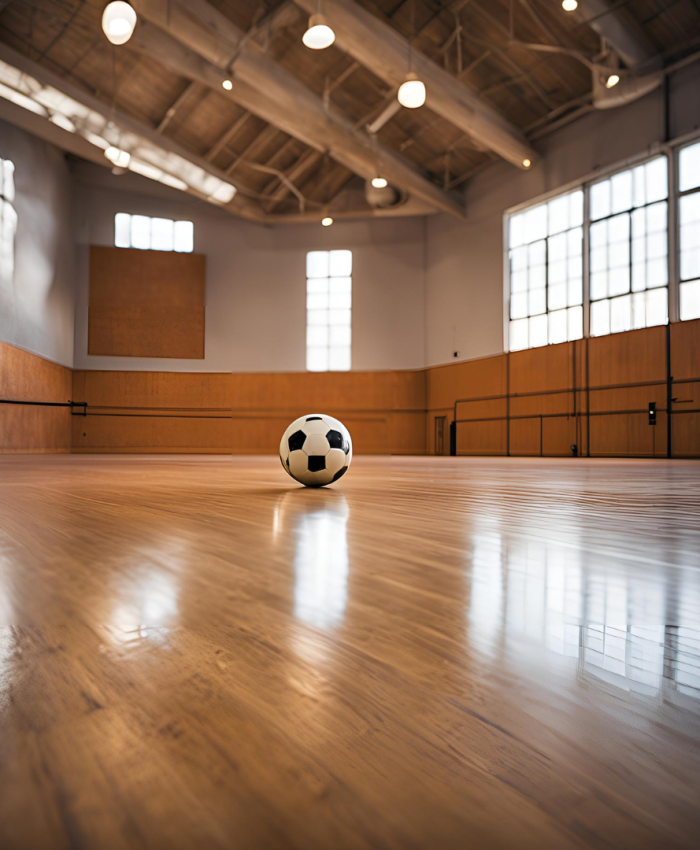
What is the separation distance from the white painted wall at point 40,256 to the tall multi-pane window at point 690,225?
510 inches

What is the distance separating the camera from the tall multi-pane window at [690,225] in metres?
10.7

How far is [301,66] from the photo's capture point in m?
12.0

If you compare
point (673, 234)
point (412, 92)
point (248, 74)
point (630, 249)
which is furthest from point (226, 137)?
point (673, 234)

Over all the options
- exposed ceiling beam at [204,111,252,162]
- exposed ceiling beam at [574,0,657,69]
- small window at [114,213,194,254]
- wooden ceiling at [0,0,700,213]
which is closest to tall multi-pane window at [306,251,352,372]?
wooden ceiling at [0,0,700,213]

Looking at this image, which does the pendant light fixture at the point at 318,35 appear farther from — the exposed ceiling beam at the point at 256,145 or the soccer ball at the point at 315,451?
the exposed ceiling beam at the point at 256,145

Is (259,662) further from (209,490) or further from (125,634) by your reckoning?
(209,490)

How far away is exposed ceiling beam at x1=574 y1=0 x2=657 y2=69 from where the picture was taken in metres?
9.59

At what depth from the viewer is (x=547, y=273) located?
1340 cm

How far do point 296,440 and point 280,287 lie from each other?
49.1 feet

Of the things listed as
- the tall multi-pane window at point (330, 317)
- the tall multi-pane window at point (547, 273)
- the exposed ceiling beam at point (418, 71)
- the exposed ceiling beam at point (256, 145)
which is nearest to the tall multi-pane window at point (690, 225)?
the tall multi-pane window at point (547, 273)

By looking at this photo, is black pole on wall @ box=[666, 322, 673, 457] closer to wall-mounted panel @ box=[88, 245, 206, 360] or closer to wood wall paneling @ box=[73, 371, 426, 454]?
wood wall paneling @ box=[73, 371, 426, 454]

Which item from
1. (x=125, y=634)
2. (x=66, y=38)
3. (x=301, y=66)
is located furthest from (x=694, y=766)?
(x=66, y=38)

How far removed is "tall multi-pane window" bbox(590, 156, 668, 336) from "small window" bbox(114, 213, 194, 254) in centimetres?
1053

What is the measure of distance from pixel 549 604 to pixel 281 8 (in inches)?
468
